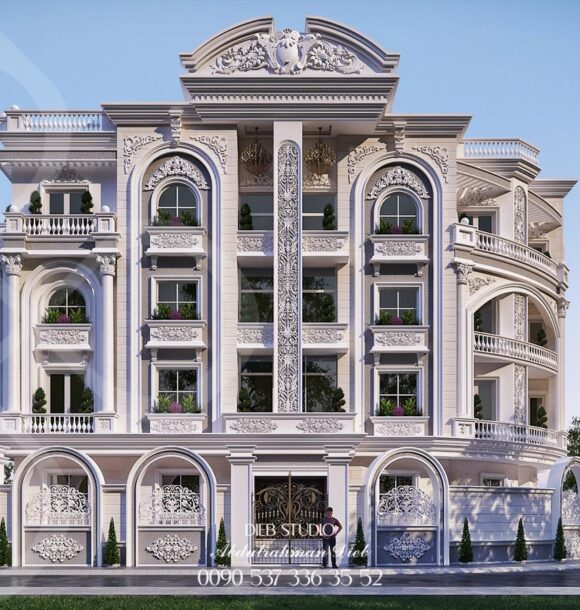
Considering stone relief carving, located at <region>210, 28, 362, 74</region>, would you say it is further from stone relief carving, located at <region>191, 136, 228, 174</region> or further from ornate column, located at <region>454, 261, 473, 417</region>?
ornate column, located at <region>454, 261, 473, 417</region>

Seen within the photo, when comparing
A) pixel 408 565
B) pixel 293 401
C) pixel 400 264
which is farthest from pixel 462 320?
pixel 408 565

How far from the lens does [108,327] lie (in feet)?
119

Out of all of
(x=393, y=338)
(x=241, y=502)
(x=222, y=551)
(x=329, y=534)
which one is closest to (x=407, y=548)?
(x=329, y=534)

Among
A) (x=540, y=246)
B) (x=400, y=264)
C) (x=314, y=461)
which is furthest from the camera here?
(x=540, y=246)

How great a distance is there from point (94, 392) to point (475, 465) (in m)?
11.4

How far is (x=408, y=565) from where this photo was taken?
32.7m

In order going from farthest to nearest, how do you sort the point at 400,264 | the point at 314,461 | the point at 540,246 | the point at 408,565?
the point at 540,246, the point at 400,264, the point at 314,461, the point at 408,565

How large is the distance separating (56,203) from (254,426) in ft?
31.2

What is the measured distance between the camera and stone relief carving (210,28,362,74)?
36438 millimetres

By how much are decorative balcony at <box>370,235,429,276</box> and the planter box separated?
4.20 m

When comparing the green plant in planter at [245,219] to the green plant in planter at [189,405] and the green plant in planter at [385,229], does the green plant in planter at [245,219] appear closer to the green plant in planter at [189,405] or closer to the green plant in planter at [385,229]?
the green plant in planter at [385,229]

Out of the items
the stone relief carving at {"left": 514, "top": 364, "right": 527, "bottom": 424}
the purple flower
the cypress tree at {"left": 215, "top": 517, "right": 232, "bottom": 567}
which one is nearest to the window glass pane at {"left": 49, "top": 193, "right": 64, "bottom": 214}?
the purple flower

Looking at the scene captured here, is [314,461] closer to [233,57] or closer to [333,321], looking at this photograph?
[333,321]

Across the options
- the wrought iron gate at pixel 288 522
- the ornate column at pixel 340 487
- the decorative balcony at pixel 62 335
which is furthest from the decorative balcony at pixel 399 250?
the decorative balcony at pixel 62 335
